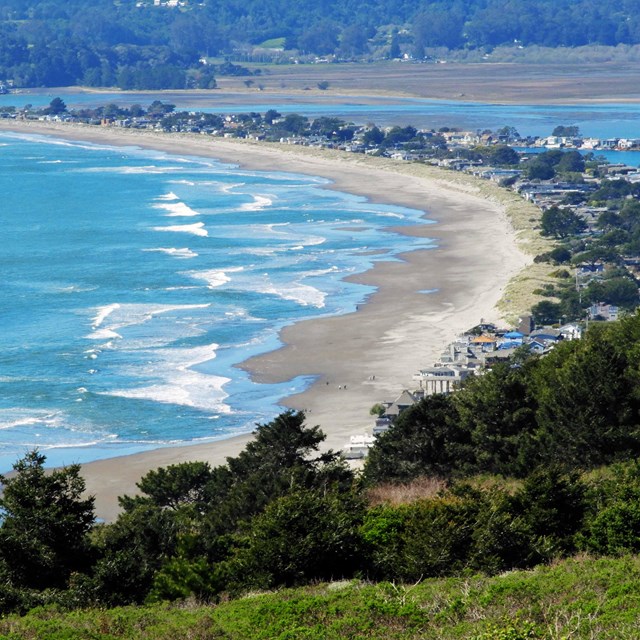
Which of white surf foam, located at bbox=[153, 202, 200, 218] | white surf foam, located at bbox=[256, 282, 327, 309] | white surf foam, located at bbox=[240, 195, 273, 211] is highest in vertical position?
white surf foam, located at bbox=[256, 282, 327, 309]

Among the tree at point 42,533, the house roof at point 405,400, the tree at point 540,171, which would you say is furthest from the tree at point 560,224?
the tree at point 42,533

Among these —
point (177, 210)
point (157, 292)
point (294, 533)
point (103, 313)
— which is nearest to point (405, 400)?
point (103, 313)

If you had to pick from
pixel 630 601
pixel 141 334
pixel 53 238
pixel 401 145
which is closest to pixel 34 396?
pixel 141 334

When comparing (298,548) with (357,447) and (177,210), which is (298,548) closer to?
(357,447)

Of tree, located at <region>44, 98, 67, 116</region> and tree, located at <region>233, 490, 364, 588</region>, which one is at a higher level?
tree, located at <region>233, 490, 364, 588</region>

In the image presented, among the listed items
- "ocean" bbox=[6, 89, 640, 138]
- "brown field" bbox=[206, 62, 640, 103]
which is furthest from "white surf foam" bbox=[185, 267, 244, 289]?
"brown field" bbox=[206, 62, 640, 103]

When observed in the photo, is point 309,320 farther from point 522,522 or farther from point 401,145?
point 401,145

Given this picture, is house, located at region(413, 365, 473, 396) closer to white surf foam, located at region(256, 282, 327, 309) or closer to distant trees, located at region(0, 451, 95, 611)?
white surf foam, located at region(256, 282, 327, 309)
